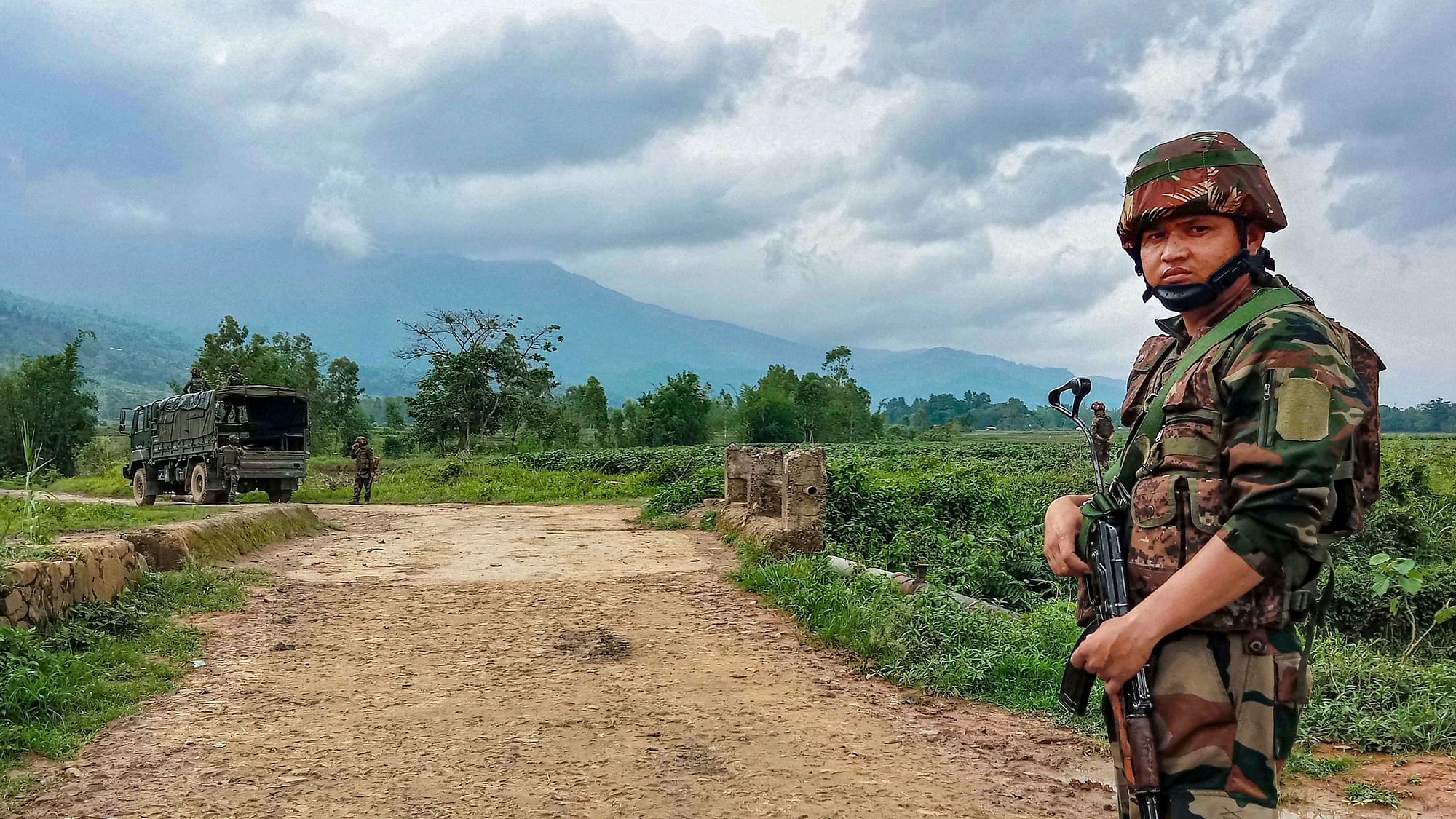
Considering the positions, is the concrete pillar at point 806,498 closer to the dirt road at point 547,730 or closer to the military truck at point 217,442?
the dirt road at point 547,730

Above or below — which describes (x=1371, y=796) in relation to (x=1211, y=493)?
below

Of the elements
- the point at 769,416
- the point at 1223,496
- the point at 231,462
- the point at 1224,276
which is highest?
the point at 769,416

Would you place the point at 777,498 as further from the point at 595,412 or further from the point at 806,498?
the point at 595,412

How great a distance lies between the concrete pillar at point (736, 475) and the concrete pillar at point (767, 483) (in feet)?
2.62

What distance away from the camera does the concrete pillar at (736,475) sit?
41.1 ft

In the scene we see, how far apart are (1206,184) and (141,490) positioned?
21.4 meters

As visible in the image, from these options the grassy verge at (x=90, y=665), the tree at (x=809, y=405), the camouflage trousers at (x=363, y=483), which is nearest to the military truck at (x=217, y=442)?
the camouflage trousers at (x=363, y=483)

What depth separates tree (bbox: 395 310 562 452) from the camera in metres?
38.2

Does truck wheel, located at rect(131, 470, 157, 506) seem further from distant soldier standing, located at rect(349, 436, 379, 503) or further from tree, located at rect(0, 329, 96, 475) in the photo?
tree, located at rect(0, 329, 96, 475)

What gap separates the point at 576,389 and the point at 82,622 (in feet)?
205

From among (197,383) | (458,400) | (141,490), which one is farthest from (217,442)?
(458,400)

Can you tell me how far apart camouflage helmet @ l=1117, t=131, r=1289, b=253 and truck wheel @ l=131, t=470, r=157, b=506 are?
805 inches

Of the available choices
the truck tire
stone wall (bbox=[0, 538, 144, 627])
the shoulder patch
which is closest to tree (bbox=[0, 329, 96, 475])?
the truck tire

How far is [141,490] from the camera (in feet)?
62.0
